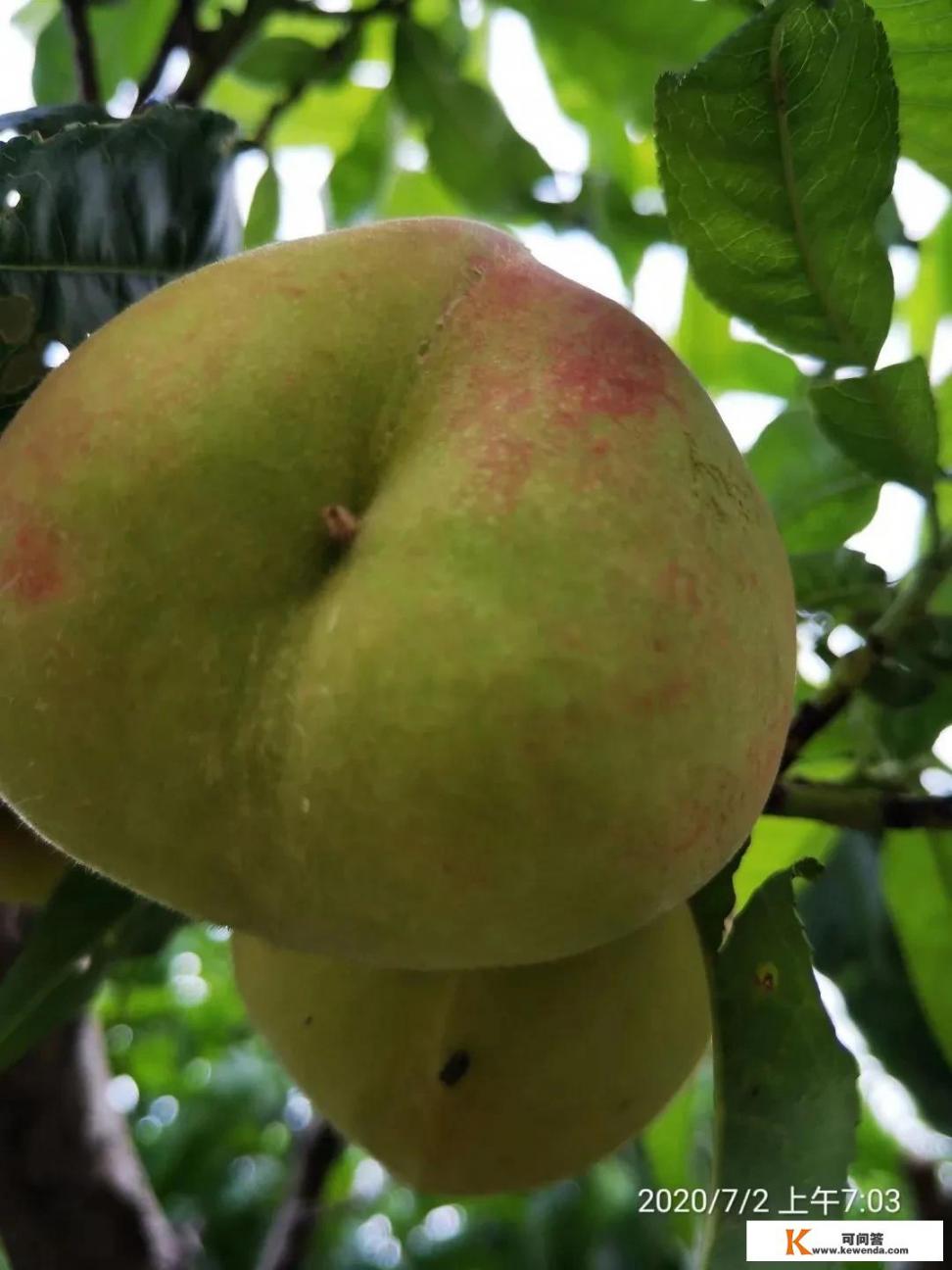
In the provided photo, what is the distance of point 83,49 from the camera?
1.14 m

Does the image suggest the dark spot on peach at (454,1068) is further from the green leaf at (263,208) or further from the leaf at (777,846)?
the green leaf at (263,208)

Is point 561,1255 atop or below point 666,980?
below

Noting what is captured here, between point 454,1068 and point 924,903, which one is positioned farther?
point 924,903

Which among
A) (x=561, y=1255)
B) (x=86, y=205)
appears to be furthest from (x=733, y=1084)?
(x=561, y=1255)

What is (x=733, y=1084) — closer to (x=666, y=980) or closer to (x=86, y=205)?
(x=666, y=980)

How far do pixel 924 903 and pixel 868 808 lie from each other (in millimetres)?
258

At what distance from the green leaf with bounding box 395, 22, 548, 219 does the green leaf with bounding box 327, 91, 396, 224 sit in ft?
0.30

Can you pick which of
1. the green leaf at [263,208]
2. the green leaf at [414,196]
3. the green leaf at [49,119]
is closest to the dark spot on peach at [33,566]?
the green leaf at [49,119]

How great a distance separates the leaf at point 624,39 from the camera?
1.17 metres

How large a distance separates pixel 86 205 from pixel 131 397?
261 millimetres

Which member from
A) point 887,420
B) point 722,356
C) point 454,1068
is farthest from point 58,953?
point 722,356

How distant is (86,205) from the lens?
2.48 ft

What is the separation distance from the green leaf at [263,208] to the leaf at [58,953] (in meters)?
0.71

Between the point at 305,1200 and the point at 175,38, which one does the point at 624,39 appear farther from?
the point at 305,1200
